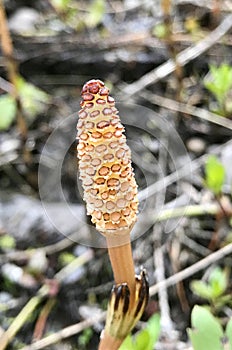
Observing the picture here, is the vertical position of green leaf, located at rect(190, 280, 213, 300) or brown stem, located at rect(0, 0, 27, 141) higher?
brown stem, located at rect(0, 0, 27, 141)

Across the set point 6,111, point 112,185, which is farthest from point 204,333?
point 6,111

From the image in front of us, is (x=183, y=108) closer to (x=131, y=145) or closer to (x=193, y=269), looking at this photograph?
(x=131, y=145)

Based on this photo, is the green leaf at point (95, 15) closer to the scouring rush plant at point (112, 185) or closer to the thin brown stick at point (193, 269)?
the thin brown stick at point (193, 269)

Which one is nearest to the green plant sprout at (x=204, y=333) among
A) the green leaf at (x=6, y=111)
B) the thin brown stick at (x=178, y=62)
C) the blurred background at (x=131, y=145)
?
the blurred background at (x=131, y=145)

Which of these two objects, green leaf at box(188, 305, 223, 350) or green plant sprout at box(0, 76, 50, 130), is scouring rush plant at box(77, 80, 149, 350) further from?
green plant sprout at box(0, 76, 50, 130)

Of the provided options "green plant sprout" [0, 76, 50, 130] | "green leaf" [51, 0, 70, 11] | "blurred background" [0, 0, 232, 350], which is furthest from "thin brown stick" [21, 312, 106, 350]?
"green leaf" [51, 0, 70, 11]

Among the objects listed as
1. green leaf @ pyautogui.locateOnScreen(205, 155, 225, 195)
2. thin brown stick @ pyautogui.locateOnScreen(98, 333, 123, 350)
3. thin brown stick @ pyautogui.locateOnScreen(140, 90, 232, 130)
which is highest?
thin brown stick @ pyautogui.locateOnScreen(140, 90, 232, 130)

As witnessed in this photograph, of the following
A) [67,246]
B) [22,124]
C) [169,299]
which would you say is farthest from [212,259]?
[22,124]
